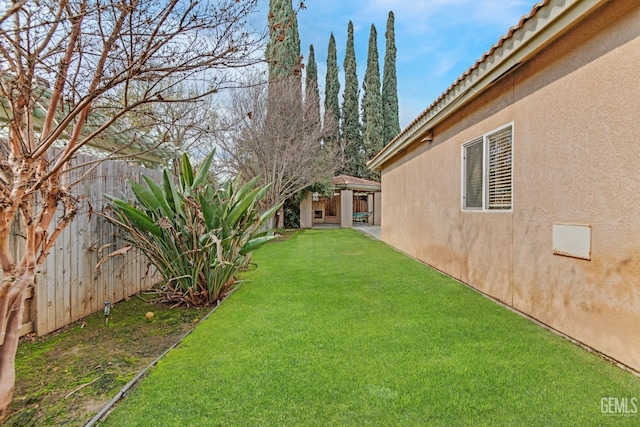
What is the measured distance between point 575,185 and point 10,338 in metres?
5.75

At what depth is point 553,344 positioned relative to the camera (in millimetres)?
3830

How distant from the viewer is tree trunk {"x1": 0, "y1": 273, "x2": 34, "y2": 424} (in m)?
2.42

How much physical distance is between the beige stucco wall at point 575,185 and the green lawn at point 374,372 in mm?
464

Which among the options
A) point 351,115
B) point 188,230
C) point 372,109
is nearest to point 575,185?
point 188,230

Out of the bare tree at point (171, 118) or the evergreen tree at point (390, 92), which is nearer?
the bare tree at point (171, 118)

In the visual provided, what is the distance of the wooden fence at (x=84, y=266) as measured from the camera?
3930mm

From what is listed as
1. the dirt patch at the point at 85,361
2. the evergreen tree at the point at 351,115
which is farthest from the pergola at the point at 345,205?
the dirt patch at the point at 85,361

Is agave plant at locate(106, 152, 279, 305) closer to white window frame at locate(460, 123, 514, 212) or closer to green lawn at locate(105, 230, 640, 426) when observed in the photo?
green lawn at locate(105, 230, 640, 426)

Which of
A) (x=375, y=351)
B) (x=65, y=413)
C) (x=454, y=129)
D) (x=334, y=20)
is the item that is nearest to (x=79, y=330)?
(x=65, y=413)

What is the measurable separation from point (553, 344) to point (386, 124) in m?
33.5

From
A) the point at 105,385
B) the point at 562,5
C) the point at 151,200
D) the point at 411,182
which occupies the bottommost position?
the point at 105,385

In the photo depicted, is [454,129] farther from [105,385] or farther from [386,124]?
[386,124]

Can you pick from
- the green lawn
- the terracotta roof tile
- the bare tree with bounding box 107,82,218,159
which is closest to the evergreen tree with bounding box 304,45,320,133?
the terracotta roof tile

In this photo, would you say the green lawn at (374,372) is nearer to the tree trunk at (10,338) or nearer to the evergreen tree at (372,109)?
the tree trunk at (10,338)
